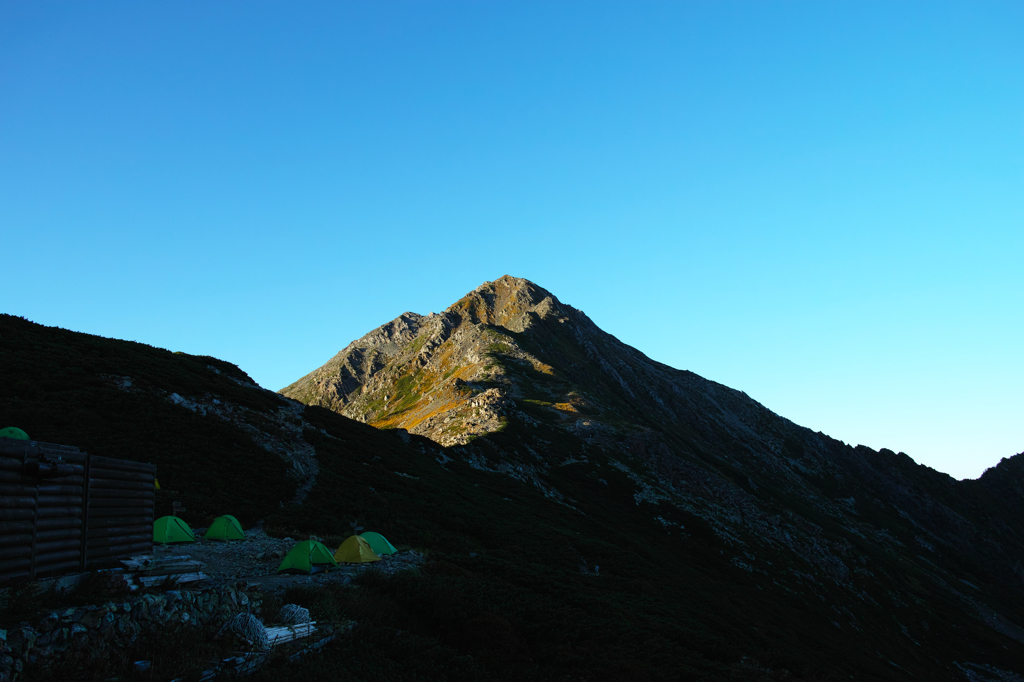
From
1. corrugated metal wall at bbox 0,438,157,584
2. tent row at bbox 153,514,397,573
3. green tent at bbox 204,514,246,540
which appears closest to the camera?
corrugated metal wall at bbox 0,438,157,584

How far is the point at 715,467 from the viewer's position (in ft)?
364

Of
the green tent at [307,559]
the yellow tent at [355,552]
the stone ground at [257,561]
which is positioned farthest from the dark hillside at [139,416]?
the green tent at [307,559]

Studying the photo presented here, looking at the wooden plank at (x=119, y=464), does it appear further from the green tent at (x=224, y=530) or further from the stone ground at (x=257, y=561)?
the green tent at (x=224, y=530)

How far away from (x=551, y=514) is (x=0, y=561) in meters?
52.7

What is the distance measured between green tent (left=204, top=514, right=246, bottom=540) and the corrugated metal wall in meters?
11.9

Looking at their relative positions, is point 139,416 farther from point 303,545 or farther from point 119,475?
point 119,475

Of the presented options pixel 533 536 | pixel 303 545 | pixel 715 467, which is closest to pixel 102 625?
pixel 303 545

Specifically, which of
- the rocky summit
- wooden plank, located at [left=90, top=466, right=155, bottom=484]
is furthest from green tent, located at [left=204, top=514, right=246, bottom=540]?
the rocky summit

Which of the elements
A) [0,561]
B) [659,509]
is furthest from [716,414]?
[0,561]

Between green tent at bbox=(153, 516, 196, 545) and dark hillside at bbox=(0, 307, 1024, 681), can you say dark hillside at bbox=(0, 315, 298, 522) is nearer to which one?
dark hillside at bbox=(0, 307, 1024, 681)

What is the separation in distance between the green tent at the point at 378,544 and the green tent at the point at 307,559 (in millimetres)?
4470

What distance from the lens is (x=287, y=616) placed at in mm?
19656

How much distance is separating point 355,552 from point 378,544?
9.11 feet

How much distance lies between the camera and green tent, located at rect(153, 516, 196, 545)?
29.7 m
